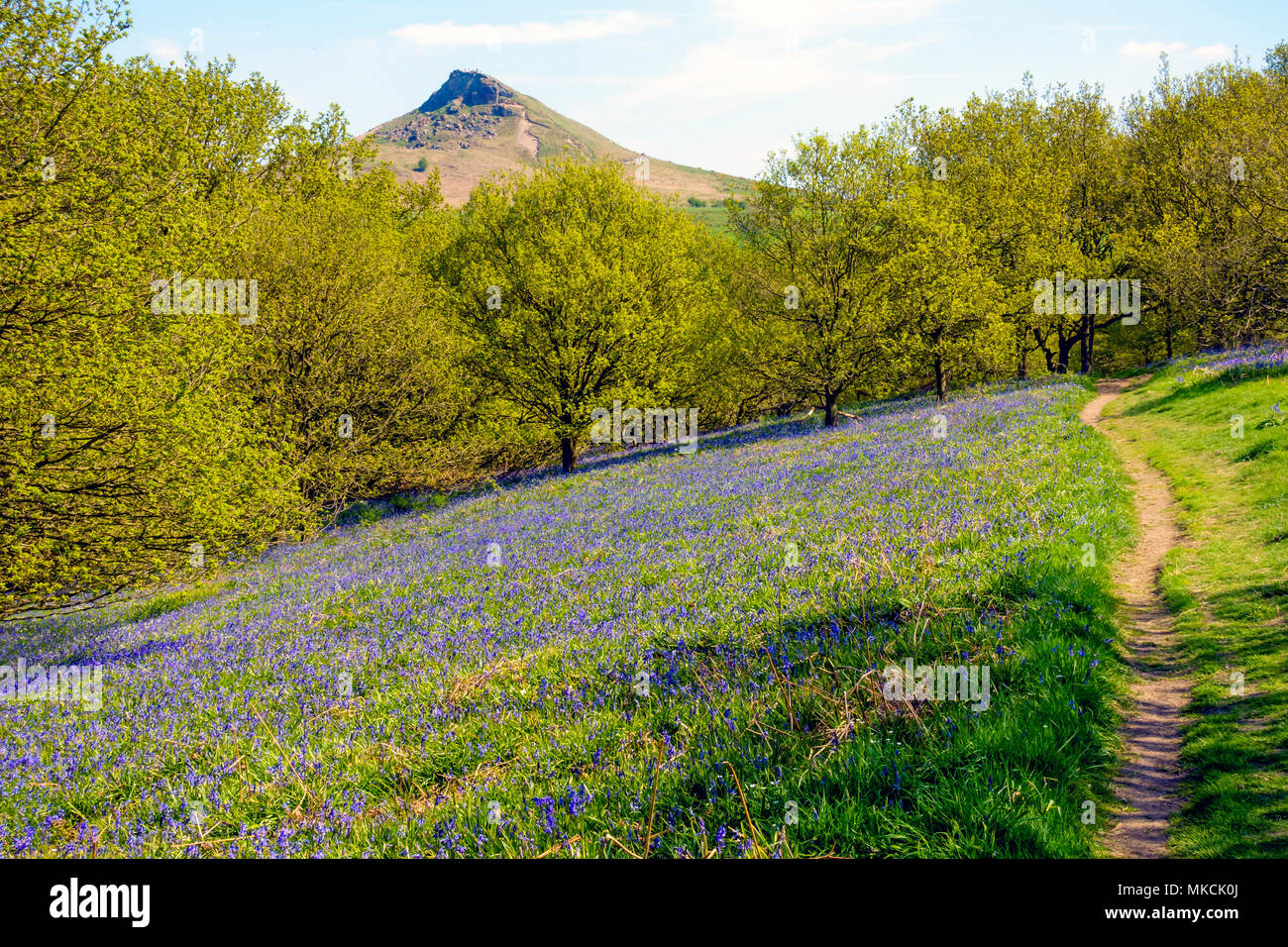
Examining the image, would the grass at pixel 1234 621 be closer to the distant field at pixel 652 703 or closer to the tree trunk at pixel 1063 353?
the distant field at pixel 652 703

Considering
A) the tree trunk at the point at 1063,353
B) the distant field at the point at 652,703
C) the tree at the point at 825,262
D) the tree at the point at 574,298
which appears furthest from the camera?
the tree trunk at the point at 1063,353

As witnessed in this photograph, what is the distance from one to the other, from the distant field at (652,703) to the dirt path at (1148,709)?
9.5 inches

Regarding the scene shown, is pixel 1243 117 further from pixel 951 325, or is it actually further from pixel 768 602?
pixel 768 602

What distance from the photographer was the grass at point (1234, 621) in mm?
3951

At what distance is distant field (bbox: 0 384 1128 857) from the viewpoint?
12.9ft

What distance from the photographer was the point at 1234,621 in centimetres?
679

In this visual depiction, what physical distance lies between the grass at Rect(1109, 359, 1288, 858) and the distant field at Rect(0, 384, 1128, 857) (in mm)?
636

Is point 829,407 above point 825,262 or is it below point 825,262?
below

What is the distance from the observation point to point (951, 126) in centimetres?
4031

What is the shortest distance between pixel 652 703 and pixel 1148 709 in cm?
415

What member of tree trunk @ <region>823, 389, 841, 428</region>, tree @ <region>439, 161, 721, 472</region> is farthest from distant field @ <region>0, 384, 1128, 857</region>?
tree @ <region>439, 161, 721, 472</region>

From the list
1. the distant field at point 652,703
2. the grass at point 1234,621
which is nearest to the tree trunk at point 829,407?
the grass at point 1234,621

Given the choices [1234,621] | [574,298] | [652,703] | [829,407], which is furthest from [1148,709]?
[574,298]

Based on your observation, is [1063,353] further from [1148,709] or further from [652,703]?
[652,703]
